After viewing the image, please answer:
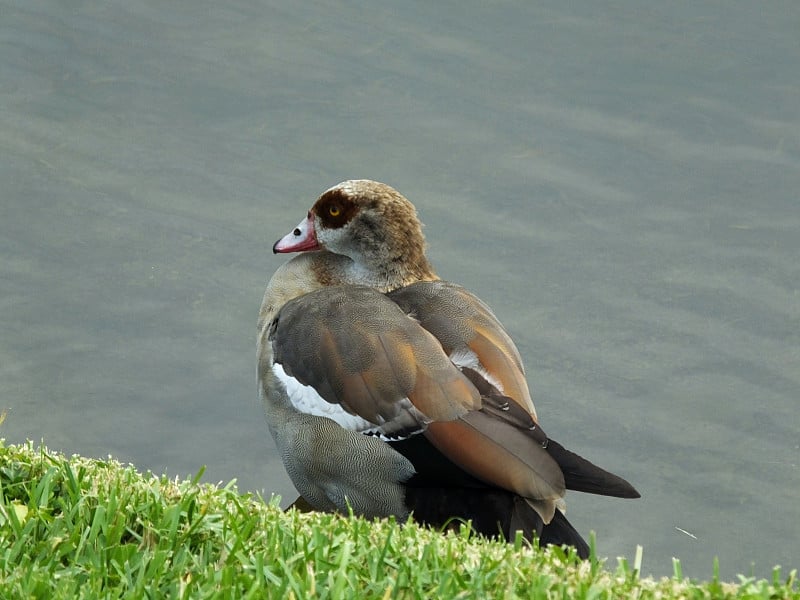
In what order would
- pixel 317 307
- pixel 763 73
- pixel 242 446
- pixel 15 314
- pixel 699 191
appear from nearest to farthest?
pixel 317 307 → pixel 242 446 → pixel 15 314 → pixel 699 191 → pixel 763 73

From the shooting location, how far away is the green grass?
3.42 metres

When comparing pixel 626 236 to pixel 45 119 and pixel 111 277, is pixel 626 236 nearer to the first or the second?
pixel 111 277

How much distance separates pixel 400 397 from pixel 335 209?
4.19 ft

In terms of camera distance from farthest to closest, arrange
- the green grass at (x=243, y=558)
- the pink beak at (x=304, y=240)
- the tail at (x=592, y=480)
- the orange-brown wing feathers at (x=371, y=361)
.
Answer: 1. the pink beak at (x=304, y=240)
2. the orange-brown wing feathers at (x=371, y=361)
3. the tail at (x=592, y=480)
4. the green grass at (x=243, y=558)

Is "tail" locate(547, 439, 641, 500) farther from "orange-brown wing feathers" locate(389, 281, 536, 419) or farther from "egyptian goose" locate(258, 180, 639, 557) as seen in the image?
"orange-brown wing feathers" locate(389, 281, 536, 419)

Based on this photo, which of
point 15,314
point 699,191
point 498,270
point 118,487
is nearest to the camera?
point 118,487

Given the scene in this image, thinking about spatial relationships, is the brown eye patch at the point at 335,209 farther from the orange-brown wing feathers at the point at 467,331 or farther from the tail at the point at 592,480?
the tail at the point at 592,480

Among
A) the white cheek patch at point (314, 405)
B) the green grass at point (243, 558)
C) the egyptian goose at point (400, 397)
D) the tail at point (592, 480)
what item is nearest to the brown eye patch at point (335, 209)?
the egyptian goose at point (400, 397)

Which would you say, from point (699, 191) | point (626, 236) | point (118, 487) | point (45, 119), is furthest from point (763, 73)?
point (118, 487)

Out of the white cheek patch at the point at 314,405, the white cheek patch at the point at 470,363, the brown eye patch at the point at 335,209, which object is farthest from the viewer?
the brown eye patch at the point at 335,209

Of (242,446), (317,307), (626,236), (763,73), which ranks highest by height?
(763,73)

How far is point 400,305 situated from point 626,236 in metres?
3.11

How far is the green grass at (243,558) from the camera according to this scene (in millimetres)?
3424

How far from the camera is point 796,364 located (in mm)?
7391
